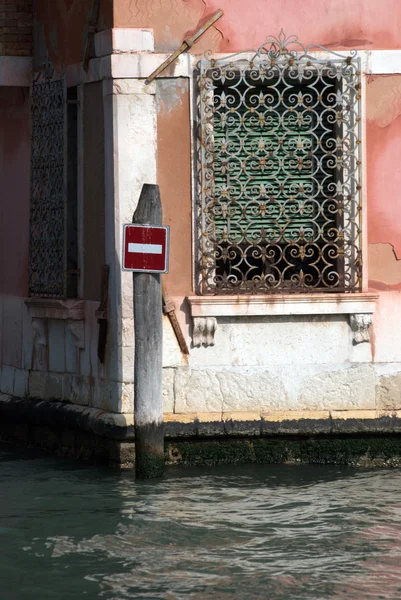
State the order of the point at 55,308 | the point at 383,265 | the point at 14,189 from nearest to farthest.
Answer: the point at 383,265
the point at 55,308
the point at 14,189

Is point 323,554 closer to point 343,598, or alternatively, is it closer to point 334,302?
point 343,598

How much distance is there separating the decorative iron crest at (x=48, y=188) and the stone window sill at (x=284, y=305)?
1208 mm

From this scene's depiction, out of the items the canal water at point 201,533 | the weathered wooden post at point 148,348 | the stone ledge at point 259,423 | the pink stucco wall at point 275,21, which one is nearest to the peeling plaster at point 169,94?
the pink stucco wall at point 275,21

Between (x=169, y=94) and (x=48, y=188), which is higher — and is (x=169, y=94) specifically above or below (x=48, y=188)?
above

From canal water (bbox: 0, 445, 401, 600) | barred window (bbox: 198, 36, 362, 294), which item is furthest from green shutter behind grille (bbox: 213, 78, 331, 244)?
canal water (bbox: 0, 445, 401, 600)

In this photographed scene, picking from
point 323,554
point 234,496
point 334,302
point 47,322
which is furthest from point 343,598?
point 47,322

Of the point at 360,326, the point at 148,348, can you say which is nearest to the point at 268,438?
the point at 360,326

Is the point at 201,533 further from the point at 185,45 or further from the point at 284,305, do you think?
the point at 185,45

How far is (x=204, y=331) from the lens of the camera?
9047mm

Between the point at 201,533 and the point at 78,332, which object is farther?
the point at 78,332

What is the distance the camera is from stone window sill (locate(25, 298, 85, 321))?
31.4 ft

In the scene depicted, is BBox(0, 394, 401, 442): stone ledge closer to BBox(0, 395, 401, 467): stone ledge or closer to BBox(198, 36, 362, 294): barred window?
BBox(0, 395, 401, 467): stone ledge

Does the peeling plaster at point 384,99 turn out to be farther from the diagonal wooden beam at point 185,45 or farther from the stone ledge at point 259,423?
the stone ledge at point 259,423

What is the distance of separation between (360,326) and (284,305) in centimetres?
51
